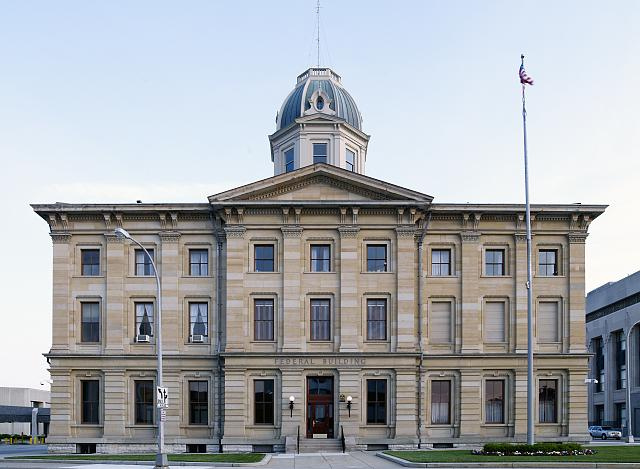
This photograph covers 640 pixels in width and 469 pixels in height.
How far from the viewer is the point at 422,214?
48.2 metres

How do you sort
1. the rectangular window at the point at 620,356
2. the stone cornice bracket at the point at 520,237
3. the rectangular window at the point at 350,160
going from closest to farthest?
the stone cornice bracket at the point at 520,237 → the rectangular window at the point at 350,160 → the rectangular window at the point at 620,356

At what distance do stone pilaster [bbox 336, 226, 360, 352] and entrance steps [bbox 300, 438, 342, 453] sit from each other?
515cm

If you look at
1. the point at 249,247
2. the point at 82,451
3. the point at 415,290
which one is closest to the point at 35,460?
the point at 82,451

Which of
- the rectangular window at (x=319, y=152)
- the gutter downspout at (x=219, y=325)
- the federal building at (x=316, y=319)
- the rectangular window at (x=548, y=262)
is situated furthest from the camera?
the rectangular window at (x=319, y=152)

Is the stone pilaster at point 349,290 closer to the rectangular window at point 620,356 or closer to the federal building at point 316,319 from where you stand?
the federal building at point 316,319

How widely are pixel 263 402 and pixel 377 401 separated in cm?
653

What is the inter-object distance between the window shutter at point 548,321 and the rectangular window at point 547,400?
2536mm

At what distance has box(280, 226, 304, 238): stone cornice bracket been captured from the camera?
47.3 metres

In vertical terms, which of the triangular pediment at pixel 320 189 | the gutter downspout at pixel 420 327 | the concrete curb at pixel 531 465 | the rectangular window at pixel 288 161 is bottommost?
the concrete curb at pixel 531 465

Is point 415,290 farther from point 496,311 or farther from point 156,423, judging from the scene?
point 156,423

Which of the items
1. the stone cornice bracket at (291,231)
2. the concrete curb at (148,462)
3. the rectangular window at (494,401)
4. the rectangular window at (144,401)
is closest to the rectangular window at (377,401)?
the rectangular window at (494,401)

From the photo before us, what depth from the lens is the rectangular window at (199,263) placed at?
48469 millimetres

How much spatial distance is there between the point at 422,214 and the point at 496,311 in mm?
7300

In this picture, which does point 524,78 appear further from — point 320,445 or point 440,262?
point 320,445
